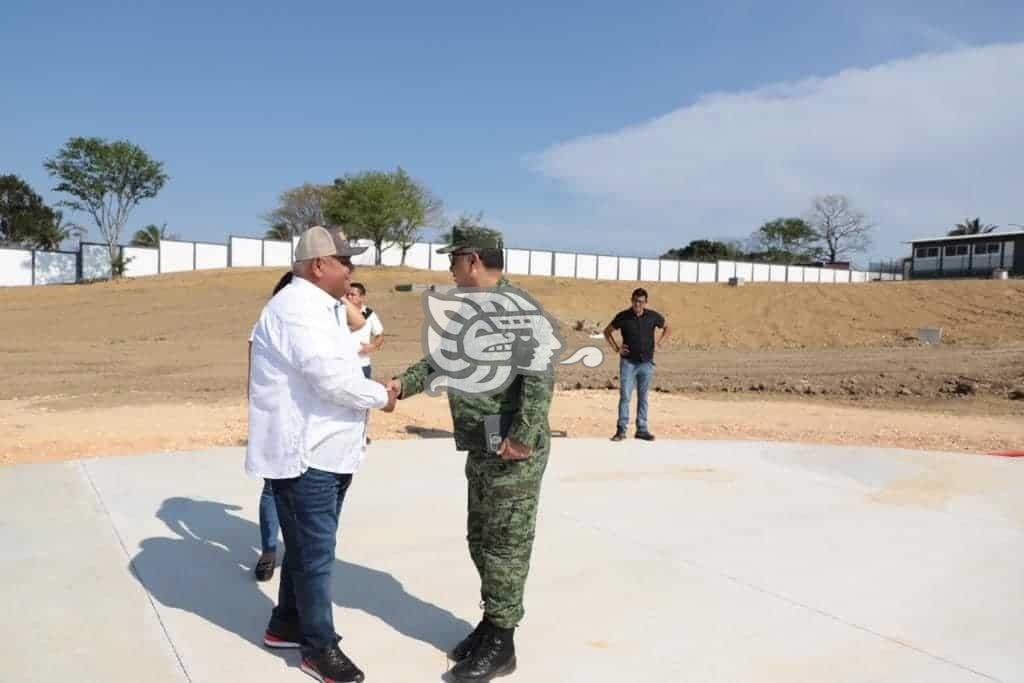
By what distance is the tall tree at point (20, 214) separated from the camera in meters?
61.3

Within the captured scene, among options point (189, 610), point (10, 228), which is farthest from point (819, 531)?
point (10, 228)

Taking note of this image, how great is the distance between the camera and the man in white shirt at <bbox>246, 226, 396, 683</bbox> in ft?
9.78

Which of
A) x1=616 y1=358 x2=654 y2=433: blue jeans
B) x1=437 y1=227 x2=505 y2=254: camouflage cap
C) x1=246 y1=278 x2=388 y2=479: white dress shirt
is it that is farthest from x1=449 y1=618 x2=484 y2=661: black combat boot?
x1=616 y1=358 x2=654 y2=433: blue jeans

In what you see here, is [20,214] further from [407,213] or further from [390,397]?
[390,397]

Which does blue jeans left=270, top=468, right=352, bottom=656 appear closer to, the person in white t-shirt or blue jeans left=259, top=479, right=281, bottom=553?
blue jeans left=259, top=479, right=281, bottom=553

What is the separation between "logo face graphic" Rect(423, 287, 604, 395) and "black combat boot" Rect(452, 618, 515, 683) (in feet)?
3.19

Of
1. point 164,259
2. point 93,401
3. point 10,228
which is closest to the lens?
→ point 93,401

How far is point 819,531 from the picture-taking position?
5285mm

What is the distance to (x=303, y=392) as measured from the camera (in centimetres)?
304

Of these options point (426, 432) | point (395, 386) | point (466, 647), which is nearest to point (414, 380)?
point (395, 386)

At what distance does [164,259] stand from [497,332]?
53.0 m

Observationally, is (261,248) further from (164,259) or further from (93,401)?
(93,401)

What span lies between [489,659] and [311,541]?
0.84m

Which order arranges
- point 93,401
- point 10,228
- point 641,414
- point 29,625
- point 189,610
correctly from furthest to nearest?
point 10,228
point 93,401
point 641,414
point 189,610
point 29,625
